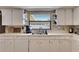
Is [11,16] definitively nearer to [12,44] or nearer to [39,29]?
[12,44]

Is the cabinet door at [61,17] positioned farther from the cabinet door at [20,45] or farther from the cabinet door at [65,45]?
the cabinet door at [20,45]

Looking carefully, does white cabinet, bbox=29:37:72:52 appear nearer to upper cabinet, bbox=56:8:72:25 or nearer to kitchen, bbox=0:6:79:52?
kitchen, bbox=0:6:79:52

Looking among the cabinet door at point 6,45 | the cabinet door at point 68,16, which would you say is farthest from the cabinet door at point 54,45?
the cabinet door at point 6,45

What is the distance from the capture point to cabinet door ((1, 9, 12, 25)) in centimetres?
506

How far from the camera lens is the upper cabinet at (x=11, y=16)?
16.6ft

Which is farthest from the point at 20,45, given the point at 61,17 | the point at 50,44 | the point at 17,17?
the point at 61,17

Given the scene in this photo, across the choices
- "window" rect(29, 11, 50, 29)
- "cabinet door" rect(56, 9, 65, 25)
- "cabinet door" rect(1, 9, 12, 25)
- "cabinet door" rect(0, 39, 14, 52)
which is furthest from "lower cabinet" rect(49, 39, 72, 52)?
"cabinet door" rect(1, 9, 12, 25)

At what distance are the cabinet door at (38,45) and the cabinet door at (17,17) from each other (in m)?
0.95

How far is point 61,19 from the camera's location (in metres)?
5.12

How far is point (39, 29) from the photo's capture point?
5727mm

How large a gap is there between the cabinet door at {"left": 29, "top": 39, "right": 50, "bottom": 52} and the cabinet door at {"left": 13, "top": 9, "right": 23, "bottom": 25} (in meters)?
0.95
